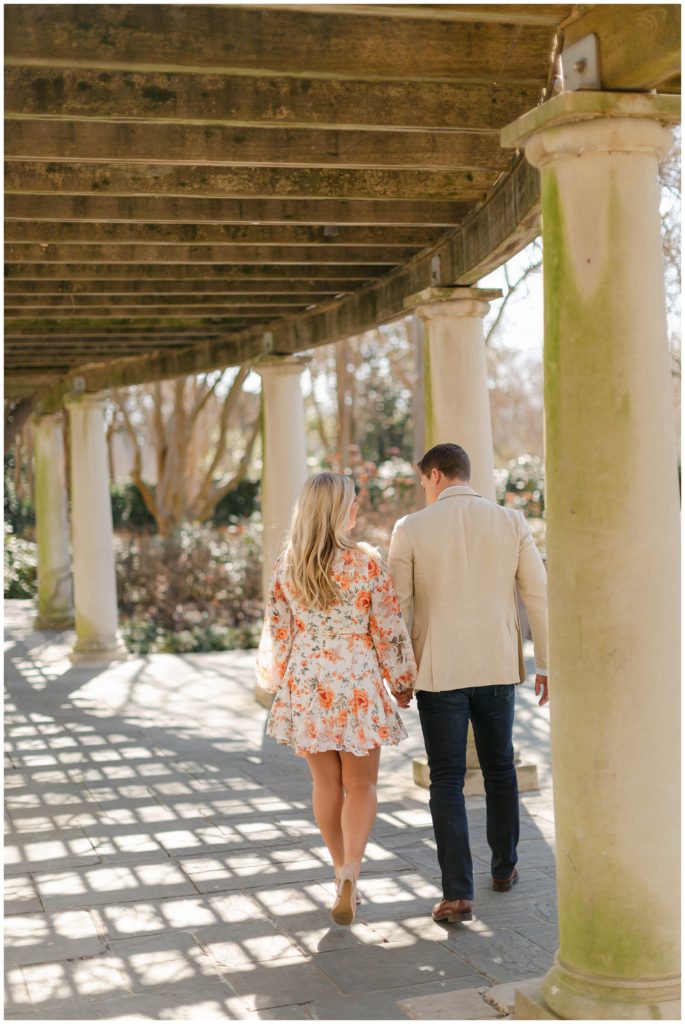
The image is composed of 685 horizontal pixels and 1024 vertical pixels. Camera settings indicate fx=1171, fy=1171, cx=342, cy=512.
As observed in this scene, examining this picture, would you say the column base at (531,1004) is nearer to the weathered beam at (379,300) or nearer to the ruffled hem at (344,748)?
the ruffled hem at (344,748)

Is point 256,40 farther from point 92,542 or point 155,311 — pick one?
point 92,542

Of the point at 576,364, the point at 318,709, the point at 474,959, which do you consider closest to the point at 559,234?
the point at 576,364

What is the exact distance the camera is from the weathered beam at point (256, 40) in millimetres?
4508

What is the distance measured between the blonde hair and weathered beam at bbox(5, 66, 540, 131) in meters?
1.70

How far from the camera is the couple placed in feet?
15.9

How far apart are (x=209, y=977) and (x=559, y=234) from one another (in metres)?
2.98

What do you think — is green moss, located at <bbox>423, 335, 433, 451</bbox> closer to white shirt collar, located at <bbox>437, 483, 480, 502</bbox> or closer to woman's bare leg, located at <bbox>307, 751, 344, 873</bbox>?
white shirt collar, located at <bbox>437, 483, 480, 502</bbox>

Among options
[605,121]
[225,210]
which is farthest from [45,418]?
[605,121]

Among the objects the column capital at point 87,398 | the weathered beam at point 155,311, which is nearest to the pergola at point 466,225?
the weathered beam at point 155,311

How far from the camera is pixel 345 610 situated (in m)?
4.88

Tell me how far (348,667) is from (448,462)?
1.01 m

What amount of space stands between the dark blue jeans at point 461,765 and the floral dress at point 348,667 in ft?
0.56

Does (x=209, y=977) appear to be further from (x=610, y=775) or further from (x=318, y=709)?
(x=610, y=775)

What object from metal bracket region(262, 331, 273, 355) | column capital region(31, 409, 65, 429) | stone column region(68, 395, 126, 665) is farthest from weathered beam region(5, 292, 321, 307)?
column capital region(31, 409, 65, 429)
